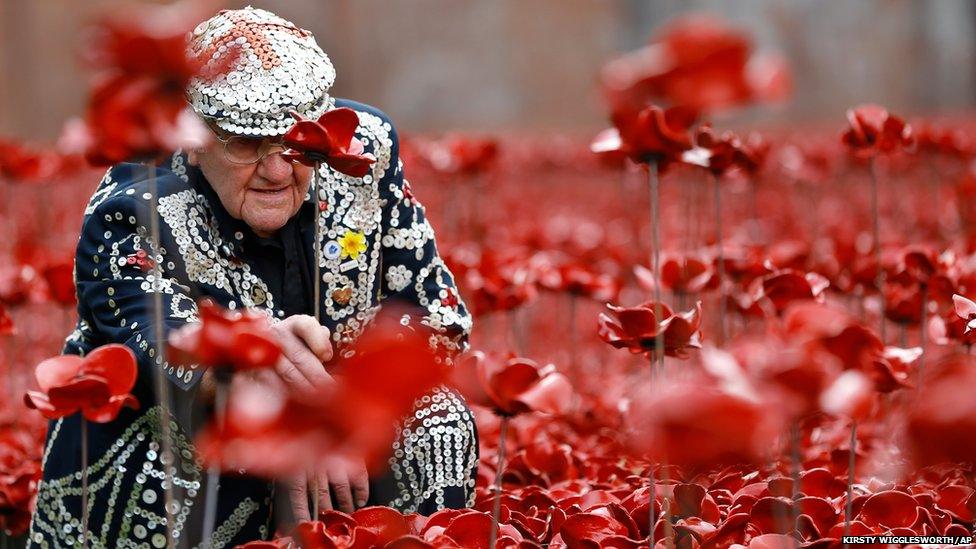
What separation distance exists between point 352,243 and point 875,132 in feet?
3.84

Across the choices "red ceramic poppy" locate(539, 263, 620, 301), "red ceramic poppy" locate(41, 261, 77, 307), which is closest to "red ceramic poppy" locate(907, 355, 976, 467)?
"red ceramic poppy" locate(539, 263, 620, 301)

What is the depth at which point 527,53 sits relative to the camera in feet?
45.0

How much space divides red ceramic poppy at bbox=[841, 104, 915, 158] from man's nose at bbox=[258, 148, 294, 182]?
1256 mm

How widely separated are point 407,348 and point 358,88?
12.6 meters

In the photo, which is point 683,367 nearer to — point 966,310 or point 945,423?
point 966,310

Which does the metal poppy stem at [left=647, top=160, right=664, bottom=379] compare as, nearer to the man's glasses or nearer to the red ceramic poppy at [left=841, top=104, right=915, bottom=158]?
the man's glasses

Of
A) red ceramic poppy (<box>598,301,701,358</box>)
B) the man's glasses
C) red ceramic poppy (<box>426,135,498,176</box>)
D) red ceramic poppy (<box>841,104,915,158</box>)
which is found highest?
red ceramic poppy (<box>426,135,498,176</box>)

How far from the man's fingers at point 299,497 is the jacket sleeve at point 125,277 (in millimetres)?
253

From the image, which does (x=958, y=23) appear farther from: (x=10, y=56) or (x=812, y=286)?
(x=812, y=286)

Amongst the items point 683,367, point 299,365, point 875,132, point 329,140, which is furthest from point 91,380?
point 875,132

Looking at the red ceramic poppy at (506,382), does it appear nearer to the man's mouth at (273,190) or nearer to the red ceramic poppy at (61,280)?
the man's mouth at (273,190)

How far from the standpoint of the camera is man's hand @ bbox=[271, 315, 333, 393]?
1.72 metres

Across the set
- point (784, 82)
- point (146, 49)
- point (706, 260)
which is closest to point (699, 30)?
point (784, 82)

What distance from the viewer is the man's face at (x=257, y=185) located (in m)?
1.99
